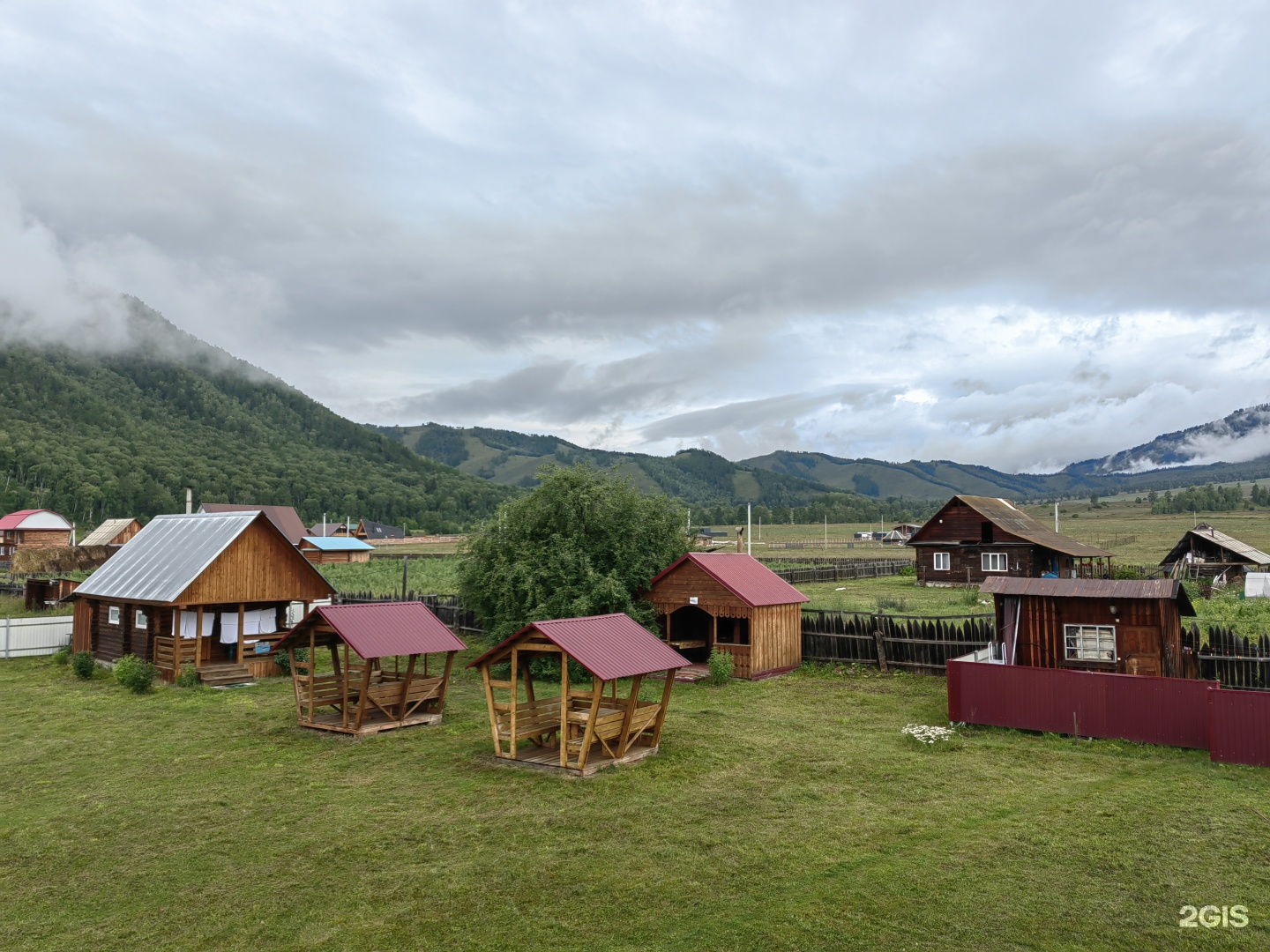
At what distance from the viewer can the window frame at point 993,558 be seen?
173ft

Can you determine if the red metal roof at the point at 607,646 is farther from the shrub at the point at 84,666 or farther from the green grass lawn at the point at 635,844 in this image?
the shrub at the point at 84,666

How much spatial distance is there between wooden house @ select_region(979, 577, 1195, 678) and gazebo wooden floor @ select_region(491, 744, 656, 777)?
9844 mm

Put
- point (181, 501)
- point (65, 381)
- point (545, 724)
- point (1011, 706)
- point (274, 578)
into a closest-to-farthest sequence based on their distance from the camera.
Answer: point (545, 724) < point (1011, 706) < point (274, 578) < point (181, 501) < point (65, 381)

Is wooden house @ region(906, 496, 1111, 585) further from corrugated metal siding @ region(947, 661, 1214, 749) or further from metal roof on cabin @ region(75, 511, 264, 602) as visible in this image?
metal roof on cabin @ region(75, 511, 264, 602)

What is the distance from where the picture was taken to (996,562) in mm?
53125

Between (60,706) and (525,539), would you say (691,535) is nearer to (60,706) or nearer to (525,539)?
(525,539)

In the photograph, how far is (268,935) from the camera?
345 inches

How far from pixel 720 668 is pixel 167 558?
18834 millimetres

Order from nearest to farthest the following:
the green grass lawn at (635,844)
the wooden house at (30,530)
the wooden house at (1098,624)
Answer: the green grass lawn at (635,844), the wooden house at (1098,624), the wooden house at (30,530)

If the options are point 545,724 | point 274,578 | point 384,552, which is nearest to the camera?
point 545,724

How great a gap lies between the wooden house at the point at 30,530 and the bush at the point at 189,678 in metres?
79.9

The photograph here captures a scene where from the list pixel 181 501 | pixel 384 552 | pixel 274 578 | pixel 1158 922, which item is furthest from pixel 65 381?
pixel 1158 922

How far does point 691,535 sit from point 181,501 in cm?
15428

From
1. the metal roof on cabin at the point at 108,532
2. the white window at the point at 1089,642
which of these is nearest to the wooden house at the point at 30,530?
the metal roof on cabin at the point at 108,532
